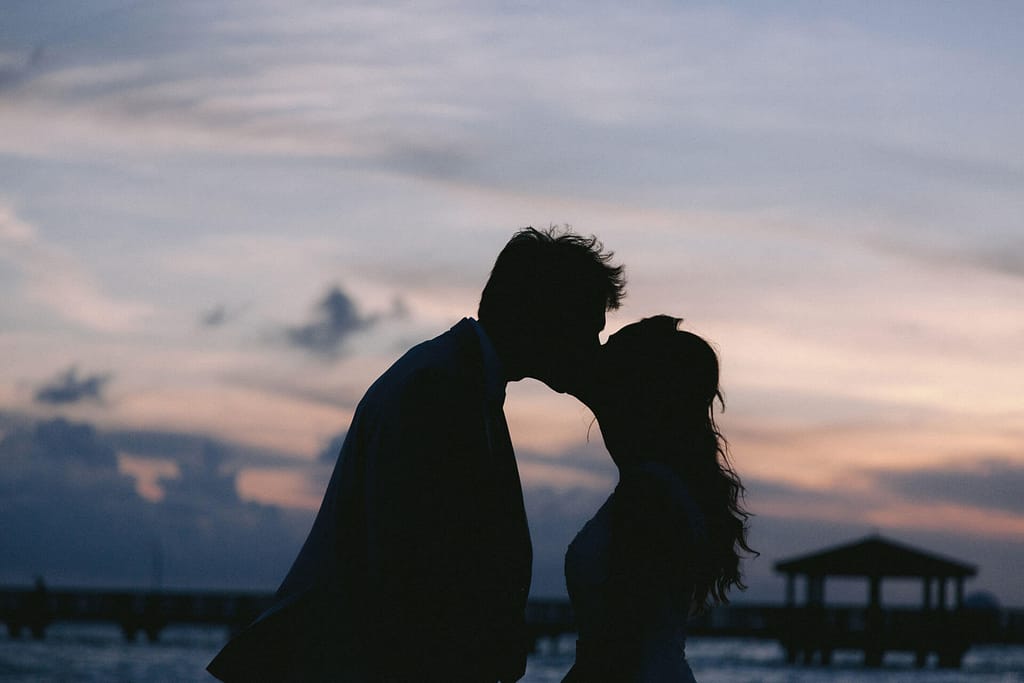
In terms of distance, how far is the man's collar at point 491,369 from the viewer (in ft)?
10.2

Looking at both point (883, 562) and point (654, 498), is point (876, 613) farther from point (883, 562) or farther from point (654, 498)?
point (654, 498)

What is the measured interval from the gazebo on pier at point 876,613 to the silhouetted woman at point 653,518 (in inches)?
1450

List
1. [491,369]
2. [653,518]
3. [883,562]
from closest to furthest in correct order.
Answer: [491,369]
[653,518]
[883,562]

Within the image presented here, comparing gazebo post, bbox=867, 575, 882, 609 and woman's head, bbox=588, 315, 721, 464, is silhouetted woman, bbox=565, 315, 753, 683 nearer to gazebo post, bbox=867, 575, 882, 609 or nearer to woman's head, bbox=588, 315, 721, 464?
woman's head, bbox=588, 315, 721, 464

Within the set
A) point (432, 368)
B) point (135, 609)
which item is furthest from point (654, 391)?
point (135, 609)

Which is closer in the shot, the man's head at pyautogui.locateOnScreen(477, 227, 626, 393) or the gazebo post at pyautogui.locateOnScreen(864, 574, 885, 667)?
the man's head at pyautogui.locateOnScreen(477, 227, 626, 393)

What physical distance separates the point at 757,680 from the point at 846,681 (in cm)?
270

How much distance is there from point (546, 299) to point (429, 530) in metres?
0.60

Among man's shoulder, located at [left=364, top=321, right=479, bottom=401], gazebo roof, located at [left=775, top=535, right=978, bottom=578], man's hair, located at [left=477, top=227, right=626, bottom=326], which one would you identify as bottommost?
gazebo roof, located at [left=775, top=535, right=978, bottom=578]

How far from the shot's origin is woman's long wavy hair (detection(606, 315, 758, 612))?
11.4 ft

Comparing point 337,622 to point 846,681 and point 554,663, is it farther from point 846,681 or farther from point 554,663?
point 554,663

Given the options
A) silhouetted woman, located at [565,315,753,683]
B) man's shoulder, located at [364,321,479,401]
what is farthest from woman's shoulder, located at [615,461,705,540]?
man's shoulder, located at [364,321,479,401]

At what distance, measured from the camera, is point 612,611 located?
3.30 meters

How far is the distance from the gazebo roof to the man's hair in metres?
37.2
